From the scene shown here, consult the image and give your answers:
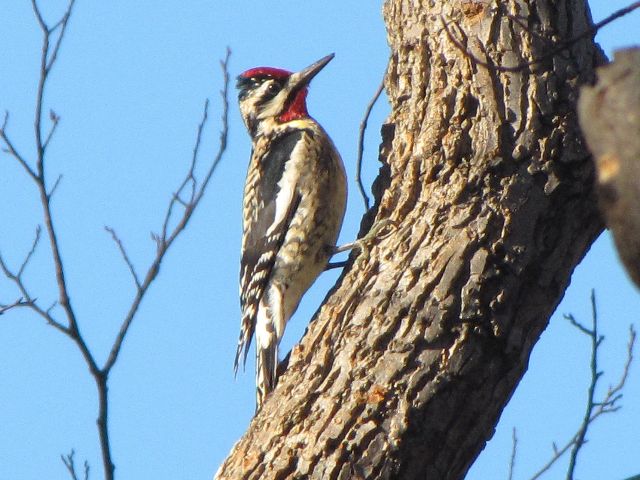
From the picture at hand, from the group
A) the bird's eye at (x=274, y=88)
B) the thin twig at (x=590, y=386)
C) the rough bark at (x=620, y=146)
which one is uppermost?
the bird's eye at (x=274, y=88)

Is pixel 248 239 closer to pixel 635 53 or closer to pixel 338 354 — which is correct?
pixel 338 354

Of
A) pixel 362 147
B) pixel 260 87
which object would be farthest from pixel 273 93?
pixel 362 147

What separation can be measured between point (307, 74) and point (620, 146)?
4.54 meters

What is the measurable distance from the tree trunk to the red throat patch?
1.86 metres

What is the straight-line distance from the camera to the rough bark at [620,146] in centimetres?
150

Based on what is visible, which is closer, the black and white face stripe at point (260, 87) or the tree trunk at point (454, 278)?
the tree trunk at point (454, 278)

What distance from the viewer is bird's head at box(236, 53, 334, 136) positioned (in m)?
5.96

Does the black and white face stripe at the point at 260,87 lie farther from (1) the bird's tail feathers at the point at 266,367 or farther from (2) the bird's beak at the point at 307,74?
(1) the bird's tail feathers at the point at 266,367

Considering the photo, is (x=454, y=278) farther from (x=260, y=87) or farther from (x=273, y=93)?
(x=260, y=87)

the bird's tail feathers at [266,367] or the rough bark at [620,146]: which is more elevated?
the bird's tail feathers at [266,367]

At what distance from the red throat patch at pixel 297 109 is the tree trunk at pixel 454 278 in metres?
1.86

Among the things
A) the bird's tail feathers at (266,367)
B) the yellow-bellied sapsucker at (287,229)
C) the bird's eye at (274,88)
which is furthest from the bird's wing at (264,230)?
the bird's eye at (274,88)

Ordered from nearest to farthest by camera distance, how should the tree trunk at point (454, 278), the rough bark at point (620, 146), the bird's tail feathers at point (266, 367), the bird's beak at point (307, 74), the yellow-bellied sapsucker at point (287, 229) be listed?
the rough bark at point (620, 146), the tree trunk at point (454, 278), the bird's tail feathers at point (266, 367), the yellow-bellied sapsucker at point (287, 229), the bird's beak at point (307, 74)

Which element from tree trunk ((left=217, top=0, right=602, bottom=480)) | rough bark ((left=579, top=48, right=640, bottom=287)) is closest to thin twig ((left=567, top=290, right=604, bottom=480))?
tree trunk ((left=217, top=0, right=602, bottom=480))
